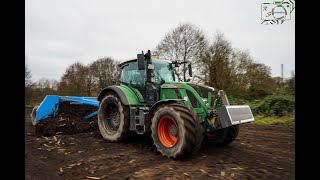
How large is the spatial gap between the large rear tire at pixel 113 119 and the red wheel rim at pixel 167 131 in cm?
132

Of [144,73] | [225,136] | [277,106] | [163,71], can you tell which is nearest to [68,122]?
[144,73]

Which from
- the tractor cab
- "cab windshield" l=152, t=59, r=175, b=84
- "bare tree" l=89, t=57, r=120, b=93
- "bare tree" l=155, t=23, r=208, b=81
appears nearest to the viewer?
the tractor cab

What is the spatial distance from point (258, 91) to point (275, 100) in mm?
4565

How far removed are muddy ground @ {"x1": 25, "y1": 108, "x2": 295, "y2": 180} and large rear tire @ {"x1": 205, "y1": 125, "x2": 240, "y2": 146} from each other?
176 mm

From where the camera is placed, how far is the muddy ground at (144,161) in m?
3.77

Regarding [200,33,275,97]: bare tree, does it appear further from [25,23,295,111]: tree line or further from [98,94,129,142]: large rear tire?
[98,94,129,142]: large rear tire

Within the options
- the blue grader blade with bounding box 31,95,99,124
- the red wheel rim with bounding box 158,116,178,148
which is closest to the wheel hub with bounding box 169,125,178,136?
the red wheel rim with bounding box 158,116,178,148

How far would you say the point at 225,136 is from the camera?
18.1 feet

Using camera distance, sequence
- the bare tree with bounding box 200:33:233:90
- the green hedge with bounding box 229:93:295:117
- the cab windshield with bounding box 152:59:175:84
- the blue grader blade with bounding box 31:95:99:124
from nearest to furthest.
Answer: the cab windshield with bounding box 152:59:175:84, the blue grader blade with bounding box 31:95:99:124, the green hedge with bounding box 229:93:295:117, the bare tree with bounding box 200:33:233:90

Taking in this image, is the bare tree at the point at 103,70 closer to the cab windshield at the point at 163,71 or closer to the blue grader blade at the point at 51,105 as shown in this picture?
the blue grader blade at the point at 51,105

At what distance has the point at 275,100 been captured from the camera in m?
13.2

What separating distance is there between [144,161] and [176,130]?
0.85 metres

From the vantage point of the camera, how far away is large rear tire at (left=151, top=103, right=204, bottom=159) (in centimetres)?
430
